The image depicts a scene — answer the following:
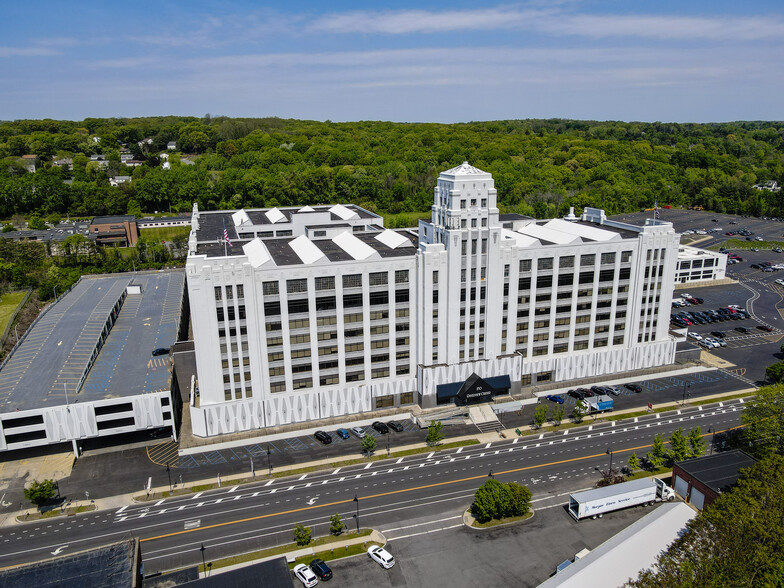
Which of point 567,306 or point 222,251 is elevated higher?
point 222,251

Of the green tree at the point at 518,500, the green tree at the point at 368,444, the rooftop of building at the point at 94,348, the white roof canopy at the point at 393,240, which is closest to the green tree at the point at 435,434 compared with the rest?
the green tree at the point at 368,444

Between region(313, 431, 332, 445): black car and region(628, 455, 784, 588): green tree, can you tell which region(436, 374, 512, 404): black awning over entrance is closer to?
region(313, 431, 332, 445): black car

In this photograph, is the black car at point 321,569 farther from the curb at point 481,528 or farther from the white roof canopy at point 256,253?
the white roof canopy at point 256,253

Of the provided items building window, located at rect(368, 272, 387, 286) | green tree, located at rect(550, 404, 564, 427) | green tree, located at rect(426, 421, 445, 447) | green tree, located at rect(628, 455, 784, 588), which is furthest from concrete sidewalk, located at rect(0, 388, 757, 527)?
green tree, located at rect(628, 455, 784, 588)

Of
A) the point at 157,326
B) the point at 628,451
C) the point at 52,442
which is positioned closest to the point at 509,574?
the point at 628,451

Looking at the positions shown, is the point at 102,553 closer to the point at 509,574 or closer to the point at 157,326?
the point at 509,574
